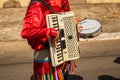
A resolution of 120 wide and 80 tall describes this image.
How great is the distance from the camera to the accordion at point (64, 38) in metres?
4.18

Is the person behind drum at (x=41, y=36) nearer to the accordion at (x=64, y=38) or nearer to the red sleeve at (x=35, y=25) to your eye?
the red sleeve at (x=35, y=25)

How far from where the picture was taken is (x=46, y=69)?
14.6 feet

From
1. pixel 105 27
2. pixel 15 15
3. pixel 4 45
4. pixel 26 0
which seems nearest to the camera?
pixel 4 45

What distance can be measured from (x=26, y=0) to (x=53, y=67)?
829 cm

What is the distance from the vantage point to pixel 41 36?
4152mm

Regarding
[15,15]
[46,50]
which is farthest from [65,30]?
[15,15]

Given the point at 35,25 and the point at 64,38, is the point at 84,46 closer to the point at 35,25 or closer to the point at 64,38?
the point at 64,38

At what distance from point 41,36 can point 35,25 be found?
15cm

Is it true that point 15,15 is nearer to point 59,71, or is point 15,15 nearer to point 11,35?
point 11,35

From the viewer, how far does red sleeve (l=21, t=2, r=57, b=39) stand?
13.4 feet

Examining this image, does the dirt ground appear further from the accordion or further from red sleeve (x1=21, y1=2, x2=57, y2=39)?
red sleeve (x1=21, y1=2, x2=57, y2=39)

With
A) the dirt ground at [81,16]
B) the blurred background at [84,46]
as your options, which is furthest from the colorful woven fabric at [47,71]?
the dirt ground at [81,16]

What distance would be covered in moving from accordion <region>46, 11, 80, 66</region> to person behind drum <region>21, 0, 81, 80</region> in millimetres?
123

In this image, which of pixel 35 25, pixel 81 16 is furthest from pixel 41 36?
pixel 81 16
